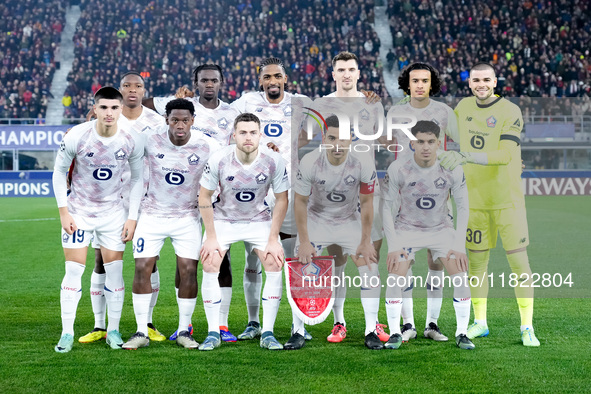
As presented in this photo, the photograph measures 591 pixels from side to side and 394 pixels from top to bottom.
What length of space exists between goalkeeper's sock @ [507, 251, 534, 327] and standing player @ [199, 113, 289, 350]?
2041mm

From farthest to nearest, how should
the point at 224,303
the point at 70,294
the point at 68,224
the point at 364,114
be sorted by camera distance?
the point at 364,114
the point at 224,303
the point at 70,294
the point at 68,224

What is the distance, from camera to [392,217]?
19.0 ft

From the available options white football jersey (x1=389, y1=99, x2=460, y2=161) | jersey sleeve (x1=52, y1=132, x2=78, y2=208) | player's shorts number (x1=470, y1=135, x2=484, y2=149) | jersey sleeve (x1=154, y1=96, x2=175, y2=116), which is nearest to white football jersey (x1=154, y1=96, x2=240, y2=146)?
jersey sleeve (x1=154, y1=96, x2=175, y2=116)

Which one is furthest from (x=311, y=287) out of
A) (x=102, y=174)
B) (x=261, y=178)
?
(x=102, y=174)

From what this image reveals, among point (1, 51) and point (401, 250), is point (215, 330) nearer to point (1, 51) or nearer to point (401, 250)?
point (401, 250)

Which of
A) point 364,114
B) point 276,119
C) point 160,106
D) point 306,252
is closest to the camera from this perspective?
point 306,252

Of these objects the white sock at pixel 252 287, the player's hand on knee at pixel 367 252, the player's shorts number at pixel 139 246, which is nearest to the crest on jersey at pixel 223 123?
the white sock at pixel 252 287

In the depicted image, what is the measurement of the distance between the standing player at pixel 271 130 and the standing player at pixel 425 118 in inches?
36.4

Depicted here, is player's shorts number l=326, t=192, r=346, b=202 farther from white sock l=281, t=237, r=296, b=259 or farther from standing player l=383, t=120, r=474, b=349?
white sock l=281, t=237, r=296, b=259

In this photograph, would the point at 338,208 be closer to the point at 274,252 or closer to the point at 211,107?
the point at 274,252

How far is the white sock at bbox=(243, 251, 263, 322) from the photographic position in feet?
20.5

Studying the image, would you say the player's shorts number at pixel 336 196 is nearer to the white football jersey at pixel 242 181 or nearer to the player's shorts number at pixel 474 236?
the white football jersey at pixel 242 181

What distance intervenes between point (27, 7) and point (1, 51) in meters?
3.11

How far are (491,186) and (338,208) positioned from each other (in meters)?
1.34
